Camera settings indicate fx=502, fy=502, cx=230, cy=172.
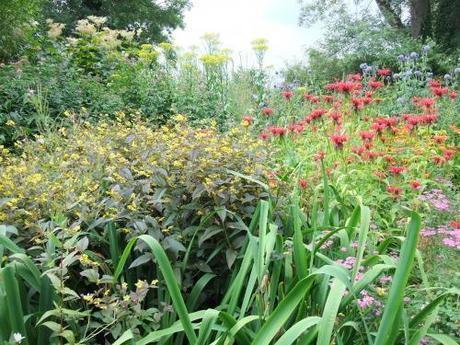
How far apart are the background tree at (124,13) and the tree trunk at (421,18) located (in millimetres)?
8956

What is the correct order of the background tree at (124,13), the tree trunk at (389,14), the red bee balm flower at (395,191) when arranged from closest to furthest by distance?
the red bee balm flower at (395,191) < the tree trunk at (389,14) < the background tree at (124,13)

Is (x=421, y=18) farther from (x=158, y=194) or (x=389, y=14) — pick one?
(x=158, y=194)

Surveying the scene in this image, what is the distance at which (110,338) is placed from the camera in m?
2.13

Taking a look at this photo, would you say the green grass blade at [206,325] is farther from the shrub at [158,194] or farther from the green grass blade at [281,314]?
the shrub at [158,194]

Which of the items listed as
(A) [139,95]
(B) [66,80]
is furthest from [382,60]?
(B) [66,80]

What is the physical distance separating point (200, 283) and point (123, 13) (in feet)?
57.1

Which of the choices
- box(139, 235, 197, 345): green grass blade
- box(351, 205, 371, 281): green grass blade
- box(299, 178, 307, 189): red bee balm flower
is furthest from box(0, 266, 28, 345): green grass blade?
box(299, 178, 307, 189): red bee balm flower

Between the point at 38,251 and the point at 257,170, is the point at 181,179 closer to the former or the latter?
the point at 257,170

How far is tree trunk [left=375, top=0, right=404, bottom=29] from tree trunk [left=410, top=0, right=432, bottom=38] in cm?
50

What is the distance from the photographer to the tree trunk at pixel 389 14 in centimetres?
1466

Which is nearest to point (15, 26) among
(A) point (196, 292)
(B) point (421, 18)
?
(A) point (196, 292)

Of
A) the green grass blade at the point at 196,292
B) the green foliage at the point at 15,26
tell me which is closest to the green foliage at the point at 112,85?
the green foliage at the point at 15,26

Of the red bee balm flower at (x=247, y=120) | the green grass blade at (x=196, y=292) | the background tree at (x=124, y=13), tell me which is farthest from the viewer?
the background tree at (x=124, y=13)

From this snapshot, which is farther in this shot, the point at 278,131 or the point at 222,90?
the point at 222,90
